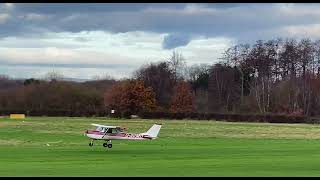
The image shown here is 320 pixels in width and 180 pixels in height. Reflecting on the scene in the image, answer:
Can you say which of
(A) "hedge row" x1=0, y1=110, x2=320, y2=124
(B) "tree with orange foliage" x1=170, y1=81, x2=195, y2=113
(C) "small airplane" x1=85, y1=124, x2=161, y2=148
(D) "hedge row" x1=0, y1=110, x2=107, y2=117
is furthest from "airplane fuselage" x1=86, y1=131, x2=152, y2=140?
(B) "tree with orange foliage" x1=170, y1=81, x2=195, y2=113

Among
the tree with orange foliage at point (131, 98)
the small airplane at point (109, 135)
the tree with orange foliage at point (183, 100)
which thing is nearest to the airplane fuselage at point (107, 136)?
the small airplane at point (109, 135)

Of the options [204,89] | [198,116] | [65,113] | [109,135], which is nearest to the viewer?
[109,135]

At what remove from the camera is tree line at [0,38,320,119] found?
121m

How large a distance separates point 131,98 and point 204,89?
1343 inches

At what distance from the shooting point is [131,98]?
4751 inches

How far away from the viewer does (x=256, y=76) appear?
142 meters

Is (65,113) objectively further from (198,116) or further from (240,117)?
(240,117)

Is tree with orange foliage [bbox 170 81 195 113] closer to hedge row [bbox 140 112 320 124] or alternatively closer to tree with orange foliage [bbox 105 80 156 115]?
tree with orange foliage [bbox 105 80 156 115]

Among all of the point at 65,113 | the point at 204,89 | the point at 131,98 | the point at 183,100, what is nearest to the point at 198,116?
the point at 131,98

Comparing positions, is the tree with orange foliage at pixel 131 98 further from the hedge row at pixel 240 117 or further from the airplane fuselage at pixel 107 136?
the airplane fuselage at pixel 107 136

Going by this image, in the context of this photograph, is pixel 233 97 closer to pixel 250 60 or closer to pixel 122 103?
pixel 250 60

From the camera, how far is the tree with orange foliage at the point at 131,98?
389 feet

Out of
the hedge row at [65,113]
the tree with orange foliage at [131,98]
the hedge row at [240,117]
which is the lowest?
the hedge row at [240,117]

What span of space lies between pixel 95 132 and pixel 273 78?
9945 cm
